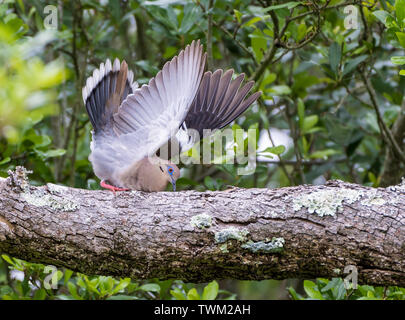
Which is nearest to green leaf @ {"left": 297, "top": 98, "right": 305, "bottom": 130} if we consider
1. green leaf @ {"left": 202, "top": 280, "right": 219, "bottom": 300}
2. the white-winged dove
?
the white-winged dove

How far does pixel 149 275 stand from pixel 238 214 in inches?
19.0

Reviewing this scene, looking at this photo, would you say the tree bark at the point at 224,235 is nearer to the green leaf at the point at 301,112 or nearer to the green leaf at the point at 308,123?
the green leaf at the point at 301,112

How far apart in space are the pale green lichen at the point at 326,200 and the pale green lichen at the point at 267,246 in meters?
0.17

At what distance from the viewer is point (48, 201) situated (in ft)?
7.58

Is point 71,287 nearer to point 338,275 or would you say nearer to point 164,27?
point 338,275

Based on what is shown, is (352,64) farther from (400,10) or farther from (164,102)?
(164,102)

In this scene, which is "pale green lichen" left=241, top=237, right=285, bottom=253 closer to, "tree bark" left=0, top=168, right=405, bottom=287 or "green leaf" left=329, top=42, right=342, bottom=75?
"tree bark" left=0, top=168, right=405, bottom=287


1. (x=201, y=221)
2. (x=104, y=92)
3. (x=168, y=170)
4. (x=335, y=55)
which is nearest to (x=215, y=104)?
(x=168, y=170)

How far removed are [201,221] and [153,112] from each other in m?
0.76

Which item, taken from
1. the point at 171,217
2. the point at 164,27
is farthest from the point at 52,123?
Result: the point at 171,217

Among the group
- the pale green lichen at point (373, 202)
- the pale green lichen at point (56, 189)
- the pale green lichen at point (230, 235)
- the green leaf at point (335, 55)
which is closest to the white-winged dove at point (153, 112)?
the pale green lichen at point (56, 189)

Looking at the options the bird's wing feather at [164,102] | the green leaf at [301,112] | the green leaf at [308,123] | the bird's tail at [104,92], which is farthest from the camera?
the green leaf at [308,123]

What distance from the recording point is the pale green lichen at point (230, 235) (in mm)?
2197

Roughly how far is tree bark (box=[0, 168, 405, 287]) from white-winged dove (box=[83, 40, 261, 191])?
58 centimetres
